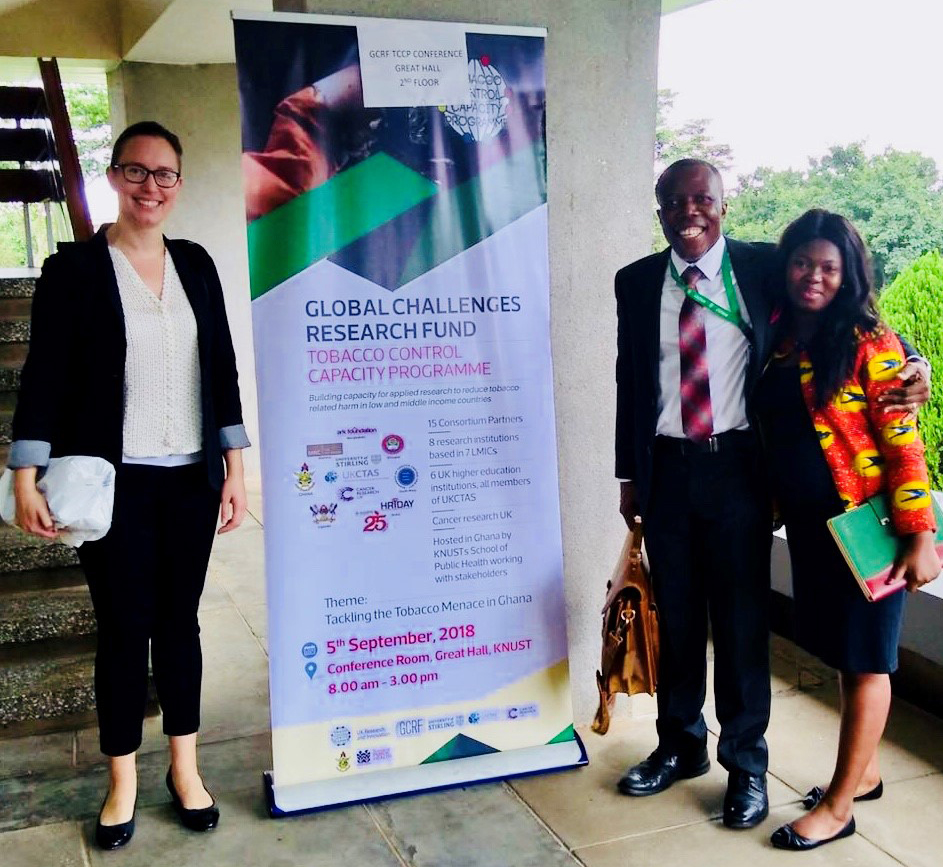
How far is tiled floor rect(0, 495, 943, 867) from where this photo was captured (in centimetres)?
236

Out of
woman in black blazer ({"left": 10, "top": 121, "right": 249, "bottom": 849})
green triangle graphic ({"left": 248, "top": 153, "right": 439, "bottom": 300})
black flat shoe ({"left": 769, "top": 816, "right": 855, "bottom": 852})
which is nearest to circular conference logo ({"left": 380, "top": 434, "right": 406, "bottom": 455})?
woman in black blazer ({"left": 10, "top": 121, "right": 249, "bottom": 849})

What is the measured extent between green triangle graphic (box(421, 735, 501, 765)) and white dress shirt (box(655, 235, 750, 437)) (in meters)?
1.03

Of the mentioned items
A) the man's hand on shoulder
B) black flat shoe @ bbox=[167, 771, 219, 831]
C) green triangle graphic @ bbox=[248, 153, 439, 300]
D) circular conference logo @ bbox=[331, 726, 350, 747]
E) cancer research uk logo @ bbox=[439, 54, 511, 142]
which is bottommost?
black flat shoe @ bbox=[167, 771, 219, 831]

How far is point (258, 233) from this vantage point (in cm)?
246

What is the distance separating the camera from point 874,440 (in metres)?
2.23

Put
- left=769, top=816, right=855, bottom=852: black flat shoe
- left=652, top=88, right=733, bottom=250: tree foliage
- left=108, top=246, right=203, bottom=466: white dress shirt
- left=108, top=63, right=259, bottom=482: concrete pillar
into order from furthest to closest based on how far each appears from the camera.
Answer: left=108, top=63, right=259, bottom=482: concrete pillar < left=652, top=88, right=733, bottom=250: tree foliage < left=769, top=816, right=855, bottom=852: black flat shoe < left=108, top=246, right=203, bottom=466: white dress shirt

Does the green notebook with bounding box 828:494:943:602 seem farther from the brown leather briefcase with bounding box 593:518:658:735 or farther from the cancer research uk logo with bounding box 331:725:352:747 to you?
the cancer research uk logo with bounding box 331:725:352:747

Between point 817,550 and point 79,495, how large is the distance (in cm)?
165

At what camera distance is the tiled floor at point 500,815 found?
7.73 ft

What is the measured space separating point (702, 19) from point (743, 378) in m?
3.97

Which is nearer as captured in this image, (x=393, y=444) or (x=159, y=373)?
(x=159, y=373)

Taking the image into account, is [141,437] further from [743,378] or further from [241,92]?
[743,378]

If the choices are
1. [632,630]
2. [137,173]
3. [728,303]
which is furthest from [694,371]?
[137,173]

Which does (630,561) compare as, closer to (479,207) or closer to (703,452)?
(703,452)
